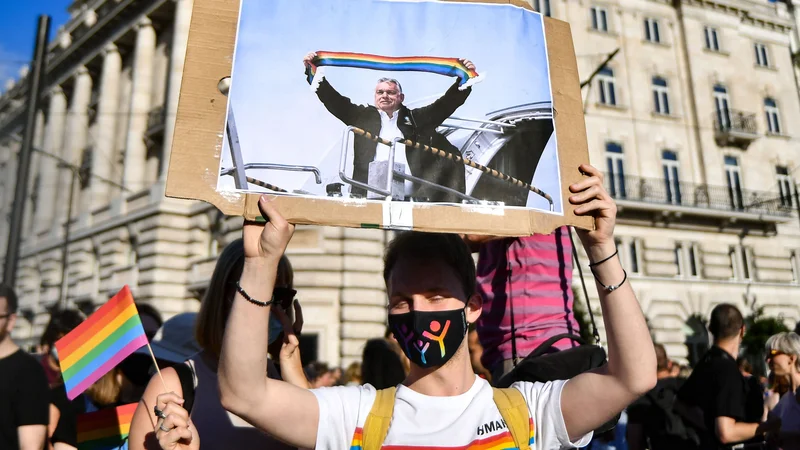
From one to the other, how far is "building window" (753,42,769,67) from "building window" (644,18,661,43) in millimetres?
5098

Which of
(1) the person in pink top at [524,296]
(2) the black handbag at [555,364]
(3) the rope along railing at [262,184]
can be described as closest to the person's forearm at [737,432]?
(1) the person in pink top at [524,296]

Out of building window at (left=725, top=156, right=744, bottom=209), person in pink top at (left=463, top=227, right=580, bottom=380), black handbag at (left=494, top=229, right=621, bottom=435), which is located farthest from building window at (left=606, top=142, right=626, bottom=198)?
black handbag at (left=494, top=229, right=621, bottom=435)

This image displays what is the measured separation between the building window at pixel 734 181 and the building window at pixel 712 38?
180 inches

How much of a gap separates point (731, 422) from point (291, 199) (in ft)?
11.1

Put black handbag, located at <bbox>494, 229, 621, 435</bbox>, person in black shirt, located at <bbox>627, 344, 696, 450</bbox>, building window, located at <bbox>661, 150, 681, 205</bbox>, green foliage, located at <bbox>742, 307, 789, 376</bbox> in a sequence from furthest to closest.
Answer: building window, located at <bbox>661, 150, 681, 205</bbox> < green foliage, located at <bbox>742, 307, 789, 376</bbox> < person in black shirt, located at <bbox>627, 344, 696, 450</bbox> < black handbag, located at <bbox>494, 229, 621, 435</bbox>

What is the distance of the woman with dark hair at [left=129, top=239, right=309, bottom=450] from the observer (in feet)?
6.56

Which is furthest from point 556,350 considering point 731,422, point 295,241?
point 295,241

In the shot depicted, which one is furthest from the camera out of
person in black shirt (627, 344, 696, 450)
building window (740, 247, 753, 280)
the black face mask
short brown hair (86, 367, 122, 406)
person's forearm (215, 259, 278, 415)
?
building window (740, 247, 753, 280)

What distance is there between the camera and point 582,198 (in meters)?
1.76

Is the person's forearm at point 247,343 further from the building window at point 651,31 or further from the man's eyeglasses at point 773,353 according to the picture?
the building window at point 651,31

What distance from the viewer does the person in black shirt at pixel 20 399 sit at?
11.2 ft

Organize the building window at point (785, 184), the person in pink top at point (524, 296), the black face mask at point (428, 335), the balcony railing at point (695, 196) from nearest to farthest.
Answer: the black face mask at point (428, 335) < the person in pink top at point (524, 296) < the balcony railing at point (695, 196) < the building window at point (785, 184)

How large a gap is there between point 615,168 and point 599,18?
5.72 meters

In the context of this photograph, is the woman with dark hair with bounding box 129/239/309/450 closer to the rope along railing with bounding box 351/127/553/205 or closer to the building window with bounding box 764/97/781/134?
the rope along railing with bounding box 351/127/553/205
